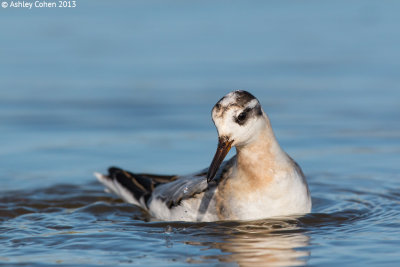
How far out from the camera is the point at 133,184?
12.0 m

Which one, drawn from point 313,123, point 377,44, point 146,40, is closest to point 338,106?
point 313,123

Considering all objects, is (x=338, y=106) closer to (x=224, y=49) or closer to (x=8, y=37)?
(x=224, y=49)

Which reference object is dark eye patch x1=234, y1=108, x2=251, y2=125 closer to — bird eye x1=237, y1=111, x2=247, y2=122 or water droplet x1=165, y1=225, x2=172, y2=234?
bird eye x1=237, y1=111, x2=247, y2=122

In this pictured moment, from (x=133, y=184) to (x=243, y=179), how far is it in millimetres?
2421

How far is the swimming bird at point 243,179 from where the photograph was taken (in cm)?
940

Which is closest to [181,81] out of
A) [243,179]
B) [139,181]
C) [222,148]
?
[139,181]

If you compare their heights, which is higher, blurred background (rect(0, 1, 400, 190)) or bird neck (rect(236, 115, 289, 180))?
blurred background (rect(0, 1, 400, 190))

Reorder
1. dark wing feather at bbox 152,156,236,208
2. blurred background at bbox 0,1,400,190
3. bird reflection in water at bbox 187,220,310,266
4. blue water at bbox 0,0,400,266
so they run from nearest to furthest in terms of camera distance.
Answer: bird reflection in water at bbox 187,220,310,266, blue water at bbox 0,0,400,266, dark wing feather at bbox 152,156,236,208, blurred background at bbox 0,1,400,190

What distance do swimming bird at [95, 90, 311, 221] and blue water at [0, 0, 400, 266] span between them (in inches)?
8.0

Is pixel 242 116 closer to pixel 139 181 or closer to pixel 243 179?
pixel 243 179

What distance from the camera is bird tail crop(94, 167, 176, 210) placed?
38.3ft

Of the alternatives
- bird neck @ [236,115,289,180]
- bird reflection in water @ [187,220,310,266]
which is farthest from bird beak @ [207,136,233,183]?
bird reflection in water @ [187,220,310,266]

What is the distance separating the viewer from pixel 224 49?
1961 centimetres

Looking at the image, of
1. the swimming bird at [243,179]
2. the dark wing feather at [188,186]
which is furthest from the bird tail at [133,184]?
the swimming bird at [243,179]
